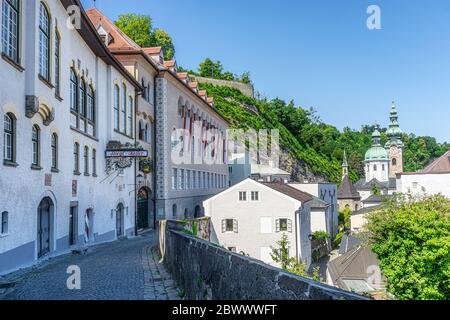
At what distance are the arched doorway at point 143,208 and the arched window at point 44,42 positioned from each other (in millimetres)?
16794

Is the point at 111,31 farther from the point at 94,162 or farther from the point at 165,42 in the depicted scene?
the point at 165,42

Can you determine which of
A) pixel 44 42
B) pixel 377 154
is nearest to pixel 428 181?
pixel 44 42

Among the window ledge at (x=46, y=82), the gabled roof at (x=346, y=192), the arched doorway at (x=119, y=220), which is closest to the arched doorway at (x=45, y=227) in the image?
the window ledge at (x=46, y=82)

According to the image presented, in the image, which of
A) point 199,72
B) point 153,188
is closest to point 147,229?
point 153,188

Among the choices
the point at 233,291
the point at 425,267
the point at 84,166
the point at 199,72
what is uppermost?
the point at 199,72

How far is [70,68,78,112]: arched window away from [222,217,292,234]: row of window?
2014 cm

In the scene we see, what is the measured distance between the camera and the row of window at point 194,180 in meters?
39.0

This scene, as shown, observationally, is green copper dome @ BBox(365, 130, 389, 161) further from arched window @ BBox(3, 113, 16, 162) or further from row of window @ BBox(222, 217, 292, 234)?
Answer: arched window @ BBox(3, 113, 16, 162)

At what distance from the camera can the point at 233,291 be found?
21.2 ft

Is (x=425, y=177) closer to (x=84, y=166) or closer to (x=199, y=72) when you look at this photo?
(x=84, y=166)

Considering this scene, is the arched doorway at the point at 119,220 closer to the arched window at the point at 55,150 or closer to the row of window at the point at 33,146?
the row of window at the point at 33,146

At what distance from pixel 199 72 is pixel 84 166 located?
83.1m

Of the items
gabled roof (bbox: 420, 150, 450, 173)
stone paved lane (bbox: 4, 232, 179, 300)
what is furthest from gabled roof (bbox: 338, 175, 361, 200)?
stone paved lane (bbox: 4, 232, 179, 300)
